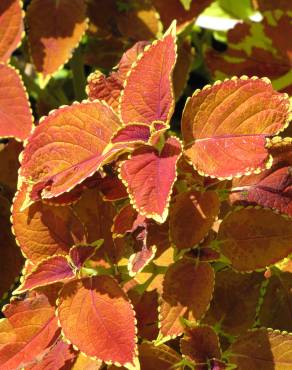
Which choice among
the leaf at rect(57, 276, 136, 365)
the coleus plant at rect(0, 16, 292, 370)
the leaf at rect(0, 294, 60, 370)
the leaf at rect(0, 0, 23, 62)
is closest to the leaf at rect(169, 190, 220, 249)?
the coleus plant at rect(0, 16, 292, 370)

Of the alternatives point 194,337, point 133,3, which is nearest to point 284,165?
point 194,337

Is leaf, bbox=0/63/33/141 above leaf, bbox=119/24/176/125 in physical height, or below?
below

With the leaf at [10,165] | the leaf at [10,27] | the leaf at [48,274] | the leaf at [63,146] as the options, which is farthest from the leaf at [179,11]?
the leaf at [48,274]

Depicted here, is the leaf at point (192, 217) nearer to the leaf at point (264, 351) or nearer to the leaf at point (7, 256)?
the leaf at point (264, 351)

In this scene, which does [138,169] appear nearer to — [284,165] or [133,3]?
[284,165]

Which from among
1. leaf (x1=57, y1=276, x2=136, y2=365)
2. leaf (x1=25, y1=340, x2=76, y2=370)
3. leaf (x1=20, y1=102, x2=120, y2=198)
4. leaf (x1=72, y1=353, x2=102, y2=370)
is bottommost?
leaf (x1=72, y1=353, x2=102, y2=370)

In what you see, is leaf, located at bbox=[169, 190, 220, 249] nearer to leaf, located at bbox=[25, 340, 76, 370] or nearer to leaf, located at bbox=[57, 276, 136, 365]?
leaf, located at bbox=[57, 276, 136, 365]

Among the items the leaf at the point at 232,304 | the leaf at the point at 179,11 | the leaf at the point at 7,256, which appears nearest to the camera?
the leaf at the point at 232,304
